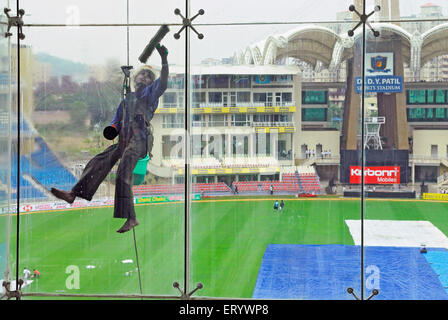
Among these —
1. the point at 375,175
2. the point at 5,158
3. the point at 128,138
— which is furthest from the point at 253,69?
the point at 5,158

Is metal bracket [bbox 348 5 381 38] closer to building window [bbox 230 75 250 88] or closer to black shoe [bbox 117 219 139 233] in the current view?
building window [bbox 230 75 250 88]

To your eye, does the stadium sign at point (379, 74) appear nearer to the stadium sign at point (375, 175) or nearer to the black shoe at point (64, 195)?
the stadium sign at point (375, 175)

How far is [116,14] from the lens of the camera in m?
3.40

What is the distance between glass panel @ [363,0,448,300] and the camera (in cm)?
327

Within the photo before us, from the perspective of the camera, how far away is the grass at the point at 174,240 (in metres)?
3.31

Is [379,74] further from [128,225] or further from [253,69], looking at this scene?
[128,225]

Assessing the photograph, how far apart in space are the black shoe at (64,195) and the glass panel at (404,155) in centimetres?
179

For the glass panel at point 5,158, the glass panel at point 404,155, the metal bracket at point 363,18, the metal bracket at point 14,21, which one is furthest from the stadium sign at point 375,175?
the metal bracket at point 14,21

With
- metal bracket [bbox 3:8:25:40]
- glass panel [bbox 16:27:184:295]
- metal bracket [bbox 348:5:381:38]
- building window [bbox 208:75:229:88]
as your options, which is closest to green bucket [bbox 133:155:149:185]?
glass panel [bbox 16:27:184:295]

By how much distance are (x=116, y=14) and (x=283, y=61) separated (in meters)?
1.09

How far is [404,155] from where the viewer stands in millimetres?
3584
